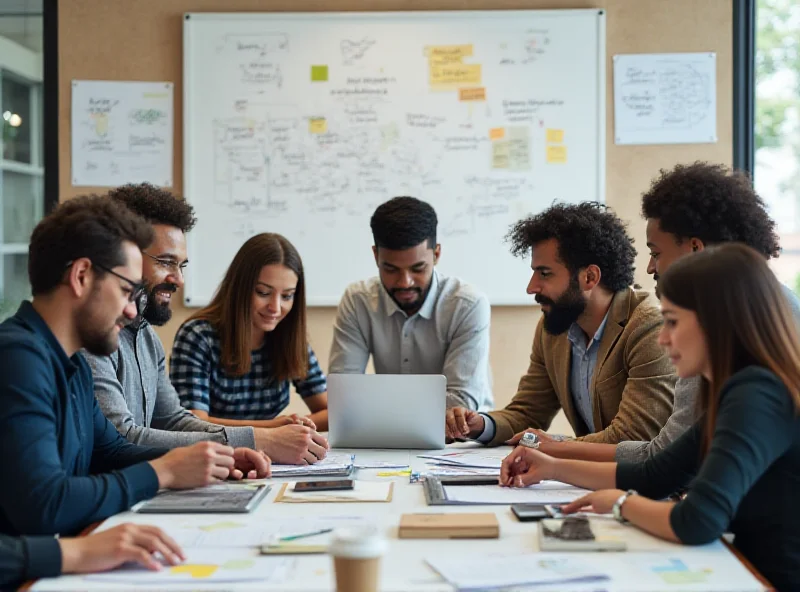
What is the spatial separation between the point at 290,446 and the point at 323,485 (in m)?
0.32

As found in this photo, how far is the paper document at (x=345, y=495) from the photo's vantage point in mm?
1766

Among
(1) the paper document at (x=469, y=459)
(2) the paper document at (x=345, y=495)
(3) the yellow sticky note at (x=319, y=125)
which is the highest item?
(3) the yellow sticky note at (x=319, y=125)

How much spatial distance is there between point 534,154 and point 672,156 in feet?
2.01

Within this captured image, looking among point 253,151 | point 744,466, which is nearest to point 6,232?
point 253,151

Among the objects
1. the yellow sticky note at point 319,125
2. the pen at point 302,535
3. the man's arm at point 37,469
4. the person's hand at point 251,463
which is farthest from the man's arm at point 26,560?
the yellow sticky note at point 319,125

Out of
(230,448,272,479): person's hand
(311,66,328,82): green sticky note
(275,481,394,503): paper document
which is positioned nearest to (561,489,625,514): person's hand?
(275,481,394,503): paper document

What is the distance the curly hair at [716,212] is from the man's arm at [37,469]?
1.49m

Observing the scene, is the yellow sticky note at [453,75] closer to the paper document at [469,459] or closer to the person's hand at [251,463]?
the paper document at [469,459]

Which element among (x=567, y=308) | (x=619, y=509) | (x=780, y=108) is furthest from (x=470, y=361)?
(x=780, y=108)

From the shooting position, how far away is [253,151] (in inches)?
159

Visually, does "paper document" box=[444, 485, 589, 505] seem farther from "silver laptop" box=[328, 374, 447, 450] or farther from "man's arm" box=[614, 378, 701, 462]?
"silver laptop" box=[328, 374, 447, 450]

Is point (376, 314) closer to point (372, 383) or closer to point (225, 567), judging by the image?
point (372, 383)

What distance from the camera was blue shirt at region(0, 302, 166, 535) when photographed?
1458 millimetres

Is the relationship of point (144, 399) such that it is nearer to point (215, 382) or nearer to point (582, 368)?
point (215, 382)
